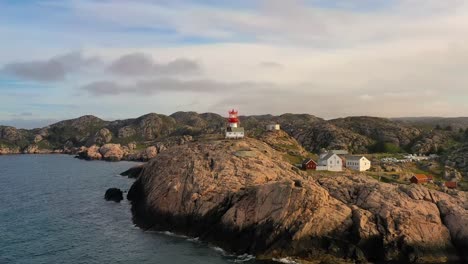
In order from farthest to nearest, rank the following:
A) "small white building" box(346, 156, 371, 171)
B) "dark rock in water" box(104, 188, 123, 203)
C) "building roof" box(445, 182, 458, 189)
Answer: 1. "dark rock in water" box(104, 188, 123, 203)
2. "small white building" box(346, 156, 371, 171)
3. "building roof" box(445, 182, 458, 189)

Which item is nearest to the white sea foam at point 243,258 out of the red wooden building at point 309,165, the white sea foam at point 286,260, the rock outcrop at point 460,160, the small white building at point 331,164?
the white sea foam at point 286,260

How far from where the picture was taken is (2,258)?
64.7 m

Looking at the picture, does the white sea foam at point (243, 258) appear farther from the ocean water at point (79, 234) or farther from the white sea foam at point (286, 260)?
the white sea foam at point (286, 260)

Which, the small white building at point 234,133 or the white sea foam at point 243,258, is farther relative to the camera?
the small white building at point 234,133

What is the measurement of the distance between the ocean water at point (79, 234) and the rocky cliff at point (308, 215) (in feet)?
14.6

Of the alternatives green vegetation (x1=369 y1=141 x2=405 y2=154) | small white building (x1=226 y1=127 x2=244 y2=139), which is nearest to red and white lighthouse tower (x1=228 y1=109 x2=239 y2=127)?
small white building (x1=226 y1=127 x2=244 y2=139)

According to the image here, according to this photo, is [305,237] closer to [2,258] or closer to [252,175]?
[252,175]

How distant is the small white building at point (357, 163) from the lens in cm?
10098

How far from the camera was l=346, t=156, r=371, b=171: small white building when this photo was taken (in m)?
101

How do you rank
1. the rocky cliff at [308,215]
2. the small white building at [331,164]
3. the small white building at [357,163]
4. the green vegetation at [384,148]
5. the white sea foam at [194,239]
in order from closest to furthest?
the rocky cliff at [308,215]
the white sea foam at [194,239]
the small white building at [331,164]
the small white building at [357,163]
the green vegetation at [384,148]

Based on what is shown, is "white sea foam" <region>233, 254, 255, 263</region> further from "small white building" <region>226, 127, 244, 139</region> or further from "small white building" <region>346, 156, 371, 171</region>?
"small white building" <region>226, 127, 244, 139</region>

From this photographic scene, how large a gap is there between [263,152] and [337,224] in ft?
107

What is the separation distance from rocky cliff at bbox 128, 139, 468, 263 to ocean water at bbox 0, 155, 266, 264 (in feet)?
14.6

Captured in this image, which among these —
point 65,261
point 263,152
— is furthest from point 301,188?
point 65,261
